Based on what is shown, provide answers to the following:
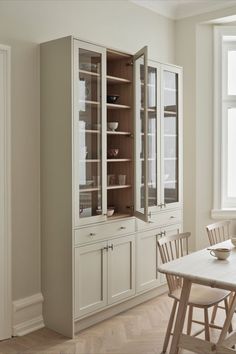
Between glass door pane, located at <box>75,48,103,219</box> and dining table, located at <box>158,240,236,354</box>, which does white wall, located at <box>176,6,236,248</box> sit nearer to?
glass door pane, located at <box>75,48,103,219</box>

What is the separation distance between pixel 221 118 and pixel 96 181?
6.81ft

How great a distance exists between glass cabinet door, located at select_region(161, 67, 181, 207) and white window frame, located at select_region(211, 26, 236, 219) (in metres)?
0.63

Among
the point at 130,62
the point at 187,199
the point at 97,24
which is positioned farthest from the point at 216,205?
the point at 97,24

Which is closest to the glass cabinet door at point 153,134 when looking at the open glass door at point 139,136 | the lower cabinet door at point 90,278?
the open glass door at point 139,136

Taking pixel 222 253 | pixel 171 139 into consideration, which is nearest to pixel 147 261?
pixel 171 139

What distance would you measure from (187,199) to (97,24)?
223 centimetres

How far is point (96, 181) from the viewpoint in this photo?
3.72 metres

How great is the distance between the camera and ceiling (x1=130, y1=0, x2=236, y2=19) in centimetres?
482

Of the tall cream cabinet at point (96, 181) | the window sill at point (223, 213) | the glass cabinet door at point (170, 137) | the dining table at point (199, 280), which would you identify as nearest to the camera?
the dining table at point (199, 280)

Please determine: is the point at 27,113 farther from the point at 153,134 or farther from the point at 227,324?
the point at 227,324

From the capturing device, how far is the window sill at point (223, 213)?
5.03 m

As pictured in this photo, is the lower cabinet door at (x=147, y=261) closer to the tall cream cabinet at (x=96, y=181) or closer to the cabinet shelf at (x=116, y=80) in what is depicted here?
the tall cream cabinet at (x=96, y=181)

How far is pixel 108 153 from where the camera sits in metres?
4.14

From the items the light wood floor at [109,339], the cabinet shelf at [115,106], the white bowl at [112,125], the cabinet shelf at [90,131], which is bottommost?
the light wood floor at [109,339]
